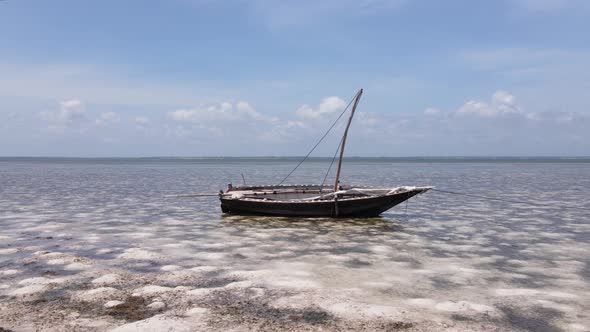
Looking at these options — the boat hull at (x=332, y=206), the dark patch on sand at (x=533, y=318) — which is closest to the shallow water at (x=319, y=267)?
the dark patch on sand at (x=533, y=318)

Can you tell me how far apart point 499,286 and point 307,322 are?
4.59 metres

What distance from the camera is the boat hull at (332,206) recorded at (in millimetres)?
18367

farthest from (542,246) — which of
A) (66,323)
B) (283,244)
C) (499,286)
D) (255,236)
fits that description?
(66,323)

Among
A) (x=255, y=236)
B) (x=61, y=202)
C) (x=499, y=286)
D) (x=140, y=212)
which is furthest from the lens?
(x=61, y=202)

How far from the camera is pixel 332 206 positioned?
61.9ft

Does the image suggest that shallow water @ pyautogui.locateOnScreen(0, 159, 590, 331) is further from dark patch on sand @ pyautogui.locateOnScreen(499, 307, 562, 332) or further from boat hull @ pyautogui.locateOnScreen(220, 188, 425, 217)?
boat hull @ pyautogui.locateOnScreen(220, 188, 425, 217)

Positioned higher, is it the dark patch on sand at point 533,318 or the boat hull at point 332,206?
the boat hull at point 332,206

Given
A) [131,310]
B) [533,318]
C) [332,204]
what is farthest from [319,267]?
[332,204]

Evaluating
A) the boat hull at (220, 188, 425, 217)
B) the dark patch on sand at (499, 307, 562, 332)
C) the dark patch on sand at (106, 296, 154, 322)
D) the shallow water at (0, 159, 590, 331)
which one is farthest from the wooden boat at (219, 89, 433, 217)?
the dark patch on sand at (106, 296, 154, 322)

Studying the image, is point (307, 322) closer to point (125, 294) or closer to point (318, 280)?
point (318, 280)

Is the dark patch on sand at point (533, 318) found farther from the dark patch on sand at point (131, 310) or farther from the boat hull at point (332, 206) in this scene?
the boat hull at point (332, 206)

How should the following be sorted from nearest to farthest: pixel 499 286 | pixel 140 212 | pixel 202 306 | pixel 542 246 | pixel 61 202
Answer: pixel 202 306 → pixel 499 286 → pixel 542 246 → pixel 140 212 → pixel 61 202

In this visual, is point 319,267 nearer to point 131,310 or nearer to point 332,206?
point 131,310

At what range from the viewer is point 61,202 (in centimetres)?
2614
